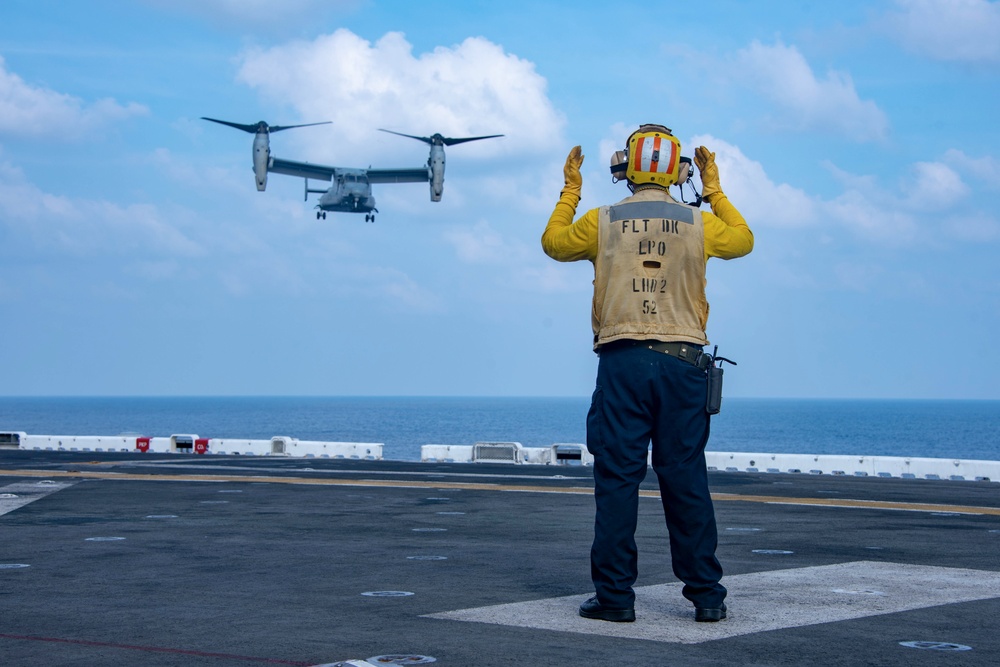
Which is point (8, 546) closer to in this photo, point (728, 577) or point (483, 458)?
point (728, 577)

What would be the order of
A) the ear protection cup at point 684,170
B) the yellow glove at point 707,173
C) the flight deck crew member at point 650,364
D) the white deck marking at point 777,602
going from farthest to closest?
1. the yellow glove at point 707,173
2. the ear protection cup at point 684,170
3. the flight deck crew member at point 650,364
4. the white deck marking at point 777,602

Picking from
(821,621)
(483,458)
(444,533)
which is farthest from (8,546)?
(483,458)

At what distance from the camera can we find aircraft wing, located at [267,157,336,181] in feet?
243

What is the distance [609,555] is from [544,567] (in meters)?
1.95

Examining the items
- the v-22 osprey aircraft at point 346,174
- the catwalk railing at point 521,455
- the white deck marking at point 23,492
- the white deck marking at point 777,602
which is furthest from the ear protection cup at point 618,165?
the v-22 osprey aircraft at point 346,174

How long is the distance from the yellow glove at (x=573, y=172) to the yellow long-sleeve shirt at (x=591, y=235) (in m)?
0.10

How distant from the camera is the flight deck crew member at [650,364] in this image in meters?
5.67

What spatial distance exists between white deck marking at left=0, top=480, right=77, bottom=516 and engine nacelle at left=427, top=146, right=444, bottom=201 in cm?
5482

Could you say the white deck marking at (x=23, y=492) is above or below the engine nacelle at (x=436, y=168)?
below

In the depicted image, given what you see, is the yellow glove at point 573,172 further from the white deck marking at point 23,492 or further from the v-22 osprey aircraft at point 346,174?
the v-22 osprey aircraft at point 346,174

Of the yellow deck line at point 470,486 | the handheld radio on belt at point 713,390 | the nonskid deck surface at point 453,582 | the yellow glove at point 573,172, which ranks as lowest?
the nonskid deck surface at point 453,582

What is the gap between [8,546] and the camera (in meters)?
8.54

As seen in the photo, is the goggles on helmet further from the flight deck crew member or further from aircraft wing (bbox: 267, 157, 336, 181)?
aircraft wing (bbox: 267, 157, 336, 181)

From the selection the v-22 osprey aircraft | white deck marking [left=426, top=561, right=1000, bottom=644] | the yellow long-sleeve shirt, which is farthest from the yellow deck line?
the v-22 osprey aircraft
